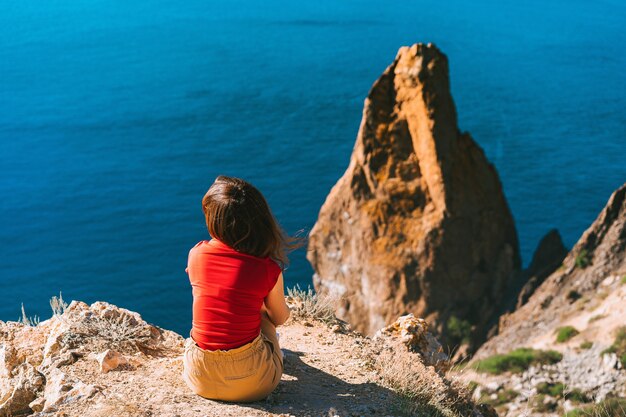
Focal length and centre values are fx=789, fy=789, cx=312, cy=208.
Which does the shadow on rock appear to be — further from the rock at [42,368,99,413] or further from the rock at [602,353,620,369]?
the rock at [602,353,620,369]

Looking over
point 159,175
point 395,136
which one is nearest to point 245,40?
point 159,175

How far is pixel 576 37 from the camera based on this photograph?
73188 millimetres

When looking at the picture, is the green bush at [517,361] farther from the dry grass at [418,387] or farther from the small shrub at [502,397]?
the dry grass at [418,387]

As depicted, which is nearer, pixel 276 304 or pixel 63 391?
pixel 276 304

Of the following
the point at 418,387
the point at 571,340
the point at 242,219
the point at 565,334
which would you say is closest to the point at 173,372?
the point at 242,219

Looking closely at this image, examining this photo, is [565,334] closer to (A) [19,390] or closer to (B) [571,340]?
(B) [571,340]

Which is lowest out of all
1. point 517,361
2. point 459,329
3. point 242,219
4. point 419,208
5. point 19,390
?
point 459,329

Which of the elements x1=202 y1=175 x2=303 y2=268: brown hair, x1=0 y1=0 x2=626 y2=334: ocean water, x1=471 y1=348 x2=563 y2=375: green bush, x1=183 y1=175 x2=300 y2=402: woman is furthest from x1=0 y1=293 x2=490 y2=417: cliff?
x1=0 y1=0 x2=626 y2=334: ocean water

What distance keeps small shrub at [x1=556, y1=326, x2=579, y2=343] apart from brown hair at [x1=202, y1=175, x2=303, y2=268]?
12736mm

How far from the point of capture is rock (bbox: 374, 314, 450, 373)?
696cm

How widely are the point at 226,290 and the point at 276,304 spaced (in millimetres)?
431

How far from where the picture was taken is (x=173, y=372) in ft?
18.7

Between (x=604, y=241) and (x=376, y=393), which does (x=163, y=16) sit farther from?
(x=376, y=393)

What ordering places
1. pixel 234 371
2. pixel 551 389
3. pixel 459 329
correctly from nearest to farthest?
1. pixel 234 371
2. pixel 551 389
3. pixel 459 329
